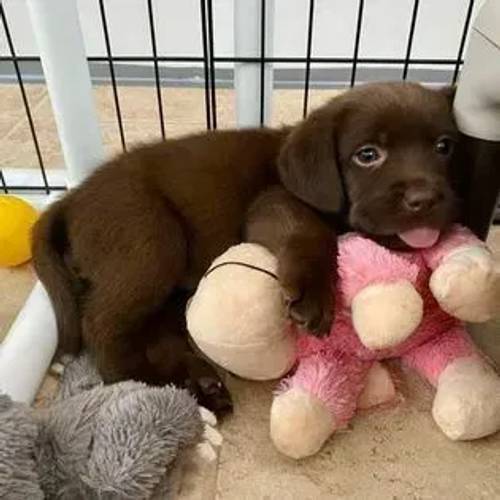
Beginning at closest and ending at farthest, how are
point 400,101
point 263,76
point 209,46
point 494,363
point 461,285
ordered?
point 461,285
point 400,101
point 494,363
point 209,46
point 263,76

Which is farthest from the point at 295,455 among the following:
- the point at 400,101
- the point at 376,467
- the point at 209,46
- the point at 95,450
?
the point at 209,46

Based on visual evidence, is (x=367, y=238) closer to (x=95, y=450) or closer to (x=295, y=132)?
(x=295, y=132)

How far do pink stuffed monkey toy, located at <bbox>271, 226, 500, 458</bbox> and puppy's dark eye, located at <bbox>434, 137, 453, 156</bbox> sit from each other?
0.34 feet

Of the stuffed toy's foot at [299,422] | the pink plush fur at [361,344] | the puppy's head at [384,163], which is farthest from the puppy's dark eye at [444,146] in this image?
the stuffed toy's foot at [299,422]

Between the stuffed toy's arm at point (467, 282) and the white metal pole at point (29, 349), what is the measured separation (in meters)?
0.59

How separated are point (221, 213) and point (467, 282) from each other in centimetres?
37

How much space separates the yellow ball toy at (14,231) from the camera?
121 cm

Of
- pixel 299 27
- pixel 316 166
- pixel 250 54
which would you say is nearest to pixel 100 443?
pixel 316 166

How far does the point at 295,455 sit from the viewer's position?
2.79 feet

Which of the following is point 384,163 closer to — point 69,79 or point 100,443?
point 100,443

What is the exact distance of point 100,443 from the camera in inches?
32.2

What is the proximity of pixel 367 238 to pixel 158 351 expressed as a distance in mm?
369

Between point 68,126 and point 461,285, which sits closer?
point 461,285

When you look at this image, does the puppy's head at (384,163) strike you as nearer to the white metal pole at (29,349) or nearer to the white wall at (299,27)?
the white metal pole at (29,349)
